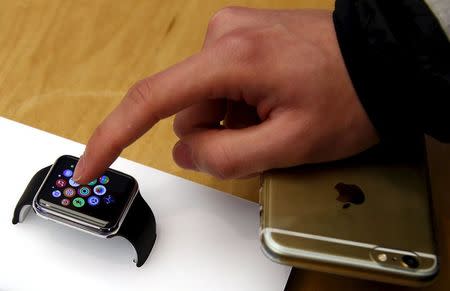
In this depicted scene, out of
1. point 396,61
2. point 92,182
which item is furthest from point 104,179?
point 396,61

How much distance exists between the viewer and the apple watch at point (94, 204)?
16.9 inches

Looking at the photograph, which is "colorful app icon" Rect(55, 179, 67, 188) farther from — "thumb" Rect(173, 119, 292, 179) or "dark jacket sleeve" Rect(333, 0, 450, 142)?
"dark jacket sleeve" Rect(333, 0, 450, 142)

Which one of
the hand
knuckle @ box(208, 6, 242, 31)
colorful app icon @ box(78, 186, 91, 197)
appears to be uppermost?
knuckle @ box(208, 6, 242, 31)

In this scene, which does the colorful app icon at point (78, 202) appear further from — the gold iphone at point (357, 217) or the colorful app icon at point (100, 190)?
the gold iphone at point (357, 217)

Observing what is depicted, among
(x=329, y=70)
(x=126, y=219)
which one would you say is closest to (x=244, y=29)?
(x=329, y=70)

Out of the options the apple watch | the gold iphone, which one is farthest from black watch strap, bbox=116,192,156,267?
the gold iphone

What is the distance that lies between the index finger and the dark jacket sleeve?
0.10 meters

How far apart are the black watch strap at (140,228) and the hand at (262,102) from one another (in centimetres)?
5

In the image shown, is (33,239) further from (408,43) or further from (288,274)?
(408,43)

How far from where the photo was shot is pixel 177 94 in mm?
412

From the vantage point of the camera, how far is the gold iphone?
1.29 feet

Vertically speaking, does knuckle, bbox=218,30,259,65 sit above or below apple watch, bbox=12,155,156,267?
above

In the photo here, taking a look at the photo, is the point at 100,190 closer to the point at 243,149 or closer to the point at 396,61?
the point at 243,149

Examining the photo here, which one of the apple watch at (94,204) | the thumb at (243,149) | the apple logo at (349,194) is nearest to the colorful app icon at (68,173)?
the apple watch at (94,204)
